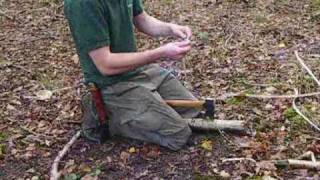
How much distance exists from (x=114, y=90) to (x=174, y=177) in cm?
76

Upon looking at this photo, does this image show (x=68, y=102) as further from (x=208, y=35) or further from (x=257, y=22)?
(x=257, y=22)

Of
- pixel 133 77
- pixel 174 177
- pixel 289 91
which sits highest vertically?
pixel 133 77

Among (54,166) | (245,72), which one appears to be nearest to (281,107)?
(245,72)

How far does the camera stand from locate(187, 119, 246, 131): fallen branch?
3671 millimetres

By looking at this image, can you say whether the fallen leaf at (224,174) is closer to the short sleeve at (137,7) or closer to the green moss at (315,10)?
the short sleeve at (137,7)

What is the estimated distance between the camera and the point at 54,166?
139 inches

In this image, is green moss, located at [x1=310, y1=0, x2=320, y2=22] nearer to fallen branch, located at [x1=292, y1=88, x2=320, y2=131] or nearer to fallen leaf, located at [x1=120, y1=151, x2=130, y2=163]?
fallen branch, located at [x1=292, y1=88, x2=320, y2=131]

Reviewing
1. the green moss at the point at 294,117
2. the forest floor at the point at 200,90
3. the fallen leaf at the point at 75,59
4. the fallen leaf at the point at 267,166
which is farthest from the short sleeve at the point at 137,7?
the fallen leaf at the point at 75,59

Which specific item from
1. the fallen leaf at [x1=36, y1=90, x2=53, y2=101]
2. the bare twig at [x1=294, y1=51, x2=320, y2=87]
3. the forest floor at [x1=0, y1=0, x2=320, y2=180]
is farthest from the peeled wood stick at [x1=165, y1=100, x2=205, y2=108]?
the fallen leaf at [x1=36, y1=90, x2=53, y2=101]

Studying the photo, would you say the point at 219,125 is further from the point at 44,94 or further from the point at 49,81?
the point at 49,81

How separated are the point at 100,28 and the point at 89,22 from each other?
0.26 feet

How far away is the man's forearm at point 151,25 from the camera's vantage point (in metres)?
3.90

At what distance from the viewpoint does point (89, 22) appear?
331 cm

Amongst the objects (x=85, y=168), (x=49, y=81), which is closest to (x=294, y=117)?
(x=85, y=168)
